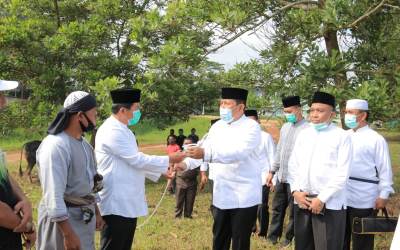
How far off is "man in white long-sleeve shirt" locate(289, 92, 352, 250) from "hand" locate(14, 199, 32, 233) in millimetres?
2580

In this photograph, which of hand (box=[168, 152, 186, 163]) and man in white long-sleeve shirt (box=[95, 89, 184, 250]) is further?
hand (box=[168, 152, 186, 163])

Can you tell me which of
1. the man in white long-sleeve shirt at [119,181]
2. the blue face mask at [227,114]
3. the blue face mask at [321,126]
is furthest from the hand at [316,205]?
the man in white long-sleeve shirt at [119,181]

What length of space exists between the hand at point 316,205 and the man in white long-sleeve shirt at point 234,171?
1.77 ft

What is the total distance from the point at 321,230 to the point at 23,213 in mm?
2747

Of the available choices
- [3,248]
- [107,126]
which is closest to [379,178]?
[107,126]

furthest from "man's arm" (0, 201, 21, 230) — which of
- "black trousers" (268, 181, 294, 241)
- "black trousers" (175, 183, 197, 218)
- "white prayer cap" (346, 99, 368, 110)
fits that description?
"black trousers" (175, 183, 197, 218)

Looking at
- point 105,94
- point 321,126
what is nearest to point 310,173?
point 321,126

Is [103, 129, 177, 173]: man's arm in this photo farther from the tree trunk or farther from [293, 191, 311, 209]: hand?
the tree trunk

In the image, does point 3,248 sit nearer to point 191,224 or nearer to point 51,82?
point 191,224

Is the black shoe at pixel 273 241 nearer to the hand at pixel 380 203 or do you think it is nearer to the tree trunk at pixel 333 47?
the tree trunk at pixel 333 47

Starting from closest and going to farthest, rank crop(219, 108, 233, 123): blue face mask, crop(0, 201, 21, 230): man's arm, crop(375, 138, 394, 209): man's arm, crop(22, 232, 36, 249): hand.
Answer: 1. crop(0, 201, 21, 230): man's arm
2. crop(22, 232, 36, 249): hand
3. crop(219, 108, 233, 123): blue face mask
4. crop(375, 138, 394, 209): man's arm

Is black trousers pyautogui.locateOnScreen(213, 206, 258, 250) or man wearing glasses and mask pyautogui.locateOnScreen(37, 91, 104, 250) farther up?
man wearing glasses and mask pyautogui.locateOnScreen(37, 91, 104, 250)

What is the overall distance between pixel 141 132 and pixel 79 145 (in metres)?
30.7

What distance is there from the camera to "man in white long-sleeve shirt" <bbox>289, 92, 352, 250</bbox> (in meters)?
4.75
